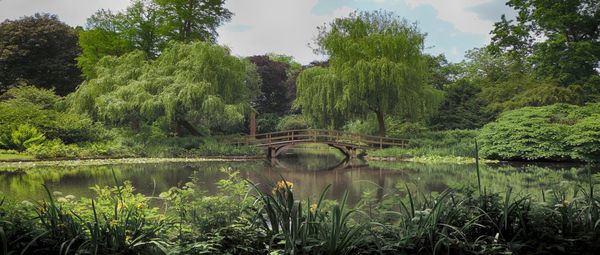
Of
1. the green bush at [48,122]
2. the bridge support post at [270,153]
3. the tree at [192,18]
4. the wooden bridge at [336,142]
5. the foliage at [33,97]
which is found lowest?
the bridge support post at [270,153]

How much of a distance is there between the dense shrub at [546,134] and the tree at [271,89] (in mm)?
14152

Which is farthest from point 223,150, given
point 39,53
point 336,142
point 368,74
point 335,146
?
point 39,53

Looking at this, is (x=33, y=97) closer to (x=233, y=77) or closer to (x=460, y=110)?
(x=233, y=77)

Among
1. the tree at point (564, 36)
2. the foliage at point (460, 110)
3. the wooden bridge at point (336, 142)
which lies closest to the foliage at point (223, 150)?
the wooden bridge at point (336, 142)

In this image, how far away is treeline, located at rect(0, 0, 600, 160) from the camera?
15.2 metres

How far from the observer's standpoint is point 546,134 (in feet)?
43.9

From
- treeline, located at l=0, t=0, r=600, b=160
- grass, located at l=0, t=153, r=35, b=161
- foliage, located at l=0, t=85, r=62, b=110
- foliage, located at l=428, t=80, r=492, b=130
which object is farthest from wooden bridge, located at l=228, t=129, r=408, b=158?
foliage, located at l=0, t=85, r=62, b=110

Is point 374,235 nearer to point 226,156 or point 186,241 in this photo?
point 186,241

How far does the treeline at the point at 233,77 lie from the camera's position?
15.2 meters

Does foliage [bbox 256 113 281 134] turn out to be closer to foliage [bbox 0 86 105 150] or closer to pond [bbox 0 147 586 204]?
foliage [bbox 0 86 105 150]

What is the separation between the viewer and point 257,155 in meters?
16.4

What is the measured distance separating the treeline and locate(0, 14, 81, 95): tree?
59 mm

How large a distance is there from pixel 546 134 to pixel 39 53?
62.7 ft

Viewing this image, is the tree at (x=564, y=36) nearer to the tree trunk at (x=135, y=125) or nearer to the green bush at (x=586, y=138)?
the green bush at (x=586, y=138)
